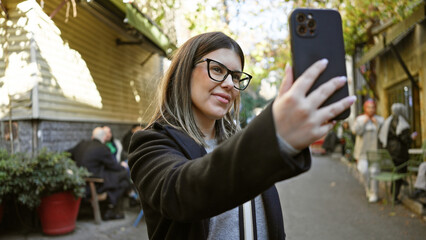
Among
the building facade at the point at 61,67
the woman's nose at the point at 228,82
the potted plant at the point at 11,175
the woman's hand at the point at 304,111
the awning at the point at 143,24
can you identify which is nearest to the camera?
the woman's hand at the point at 304,111

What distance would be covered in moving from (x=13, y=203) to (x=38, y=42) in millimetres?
2630

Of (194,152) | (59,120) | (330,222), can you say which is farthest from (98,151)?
(194,152)

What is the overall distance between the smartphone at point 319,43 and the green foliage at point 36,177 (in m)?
5.59

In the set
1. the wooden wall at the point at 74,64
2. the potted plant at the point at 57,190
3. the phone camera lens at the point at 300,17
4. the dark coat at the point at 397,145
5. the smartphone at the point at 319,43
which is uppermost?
the phone camera lens at the point at 300,17

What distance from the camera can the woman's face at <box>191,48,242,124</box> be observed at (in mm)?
1434

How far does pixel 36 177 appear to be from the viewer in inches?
229

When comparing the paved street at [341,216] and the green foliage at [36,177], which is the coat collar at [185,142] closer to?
the green foliage at [36,177]

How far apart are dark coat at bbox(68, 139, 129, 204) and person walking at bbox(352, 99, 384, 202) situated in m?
5.15

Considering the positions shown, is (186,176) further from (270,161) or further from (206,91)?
(206,91)

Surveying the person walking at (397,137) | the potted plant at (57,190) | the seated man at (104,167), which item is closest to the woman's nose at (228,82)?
the potted plant at (57,190)

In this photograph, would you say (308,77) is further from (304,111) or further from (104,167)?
(104,167)

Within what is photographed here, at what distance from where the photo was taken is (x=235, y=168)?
777 millimetres

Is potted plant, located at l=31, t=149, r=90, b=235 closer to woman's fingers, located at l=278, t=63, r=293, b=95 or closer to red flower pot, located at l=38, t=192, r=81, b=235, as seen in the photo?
red flower pot, located at l=38, t=192, r=81, b=235

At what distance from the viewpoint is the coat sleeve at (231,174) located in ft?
2.51
